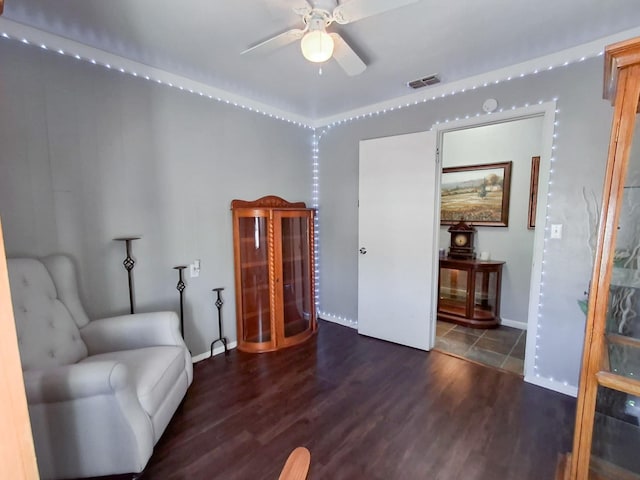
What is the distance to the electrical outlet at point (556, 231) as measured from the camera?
83.7 inches

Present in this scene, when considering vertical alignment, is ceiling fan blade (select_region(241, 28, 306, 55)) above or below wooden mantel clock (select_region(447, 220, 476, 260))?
above

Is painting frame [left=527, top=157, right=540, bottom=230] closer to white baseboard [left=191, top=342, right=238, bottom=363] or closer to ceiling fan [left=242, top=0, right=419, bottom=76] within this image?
ceiling fan [left=242, top=0, right=419, bottom=76]

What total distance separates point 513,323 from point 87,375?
394 cm

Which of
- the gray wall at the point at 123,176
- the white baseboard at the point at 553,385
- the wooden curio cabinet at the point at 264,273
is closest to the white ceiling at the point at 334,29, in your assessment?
the gray wall at the point at 123,176

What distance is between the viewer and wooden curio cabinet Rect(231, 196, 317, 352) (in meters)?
2.81

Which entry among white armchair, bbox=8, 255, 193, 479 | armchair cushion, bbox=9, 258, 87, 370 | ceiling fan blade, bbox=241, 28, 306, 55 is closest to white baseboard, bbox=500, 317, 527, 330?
white armchair, bbox=8, 255, 193, 479

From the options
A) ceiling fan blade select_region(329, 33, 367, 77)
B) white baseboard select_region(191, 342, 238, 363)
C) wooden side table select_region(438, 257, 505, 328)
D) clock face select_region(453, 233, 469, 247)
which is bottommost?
white baseboard select_region(191, 342, 238, 363)

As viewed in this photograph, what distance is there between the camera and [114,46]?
2002 millimetres

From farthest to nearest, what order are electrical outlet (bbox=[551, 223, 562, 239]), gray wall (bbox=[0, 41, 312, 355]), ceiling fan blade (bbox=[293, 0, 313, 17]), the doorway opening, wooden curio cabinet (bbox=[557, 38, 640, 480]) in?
the doorway opening, electrical outlet (bbox=[551, 223, 562, 239]), gray wall (bbox=[0, 41, 312, 355]), ceiling fan blade (bbox=[293, 0, 313, 17]), wooden curio cabinet (bbox=[557, 38, 640, 480])

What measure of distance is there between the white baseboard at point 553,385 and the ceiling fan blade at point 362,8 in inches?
105

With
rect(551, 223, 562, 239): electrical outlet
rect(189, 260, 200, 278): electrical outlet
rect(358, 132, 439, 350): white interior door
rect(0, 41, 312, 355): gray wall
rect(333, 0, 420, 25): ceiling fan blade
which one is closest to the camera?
rect(333, 0, 420, 25): ceiling fan blade

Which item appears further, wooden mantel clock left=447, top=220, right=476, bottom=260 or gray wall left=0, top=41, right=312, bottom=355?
wooden mantel clock left=447, top=220, right=476, bottom=260

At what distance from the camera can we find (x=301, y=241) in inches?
124

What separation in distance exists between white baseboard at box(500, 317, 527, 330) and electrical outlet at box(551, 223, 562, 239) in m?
1.67
